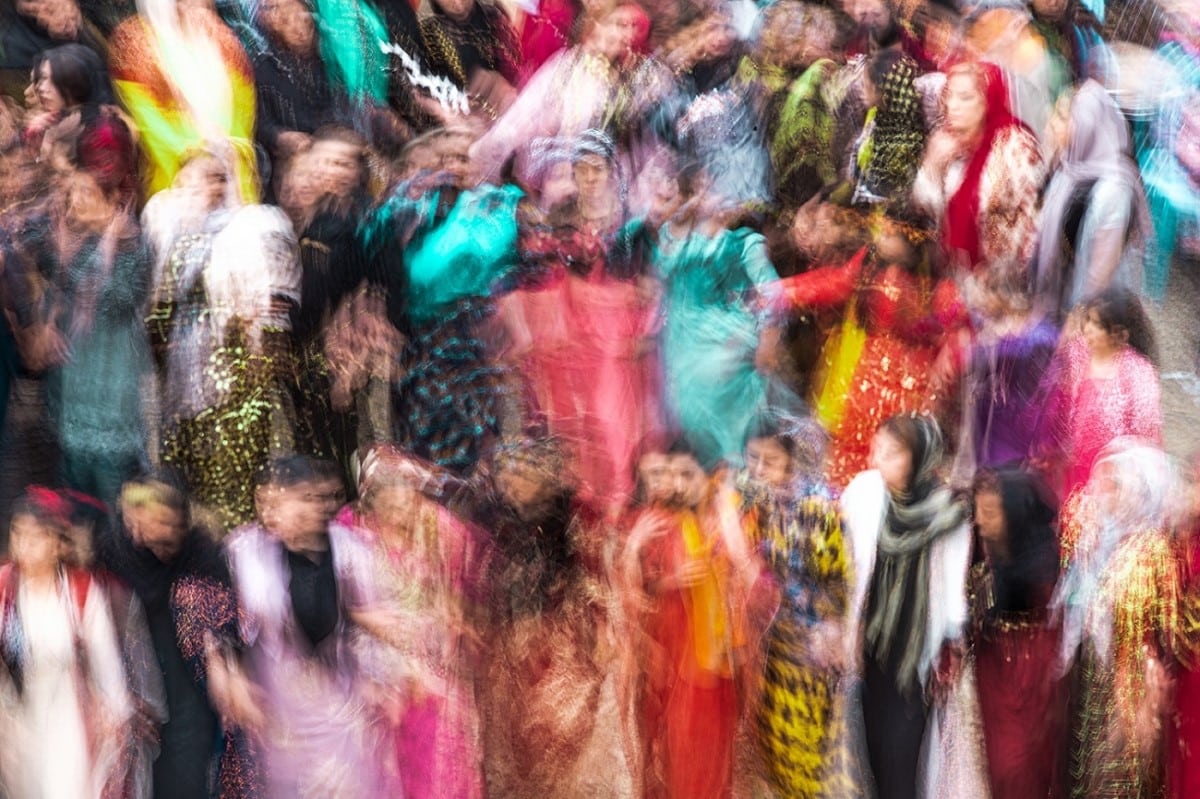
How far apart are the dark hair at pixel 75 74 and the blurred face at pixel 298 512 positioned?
1211mm

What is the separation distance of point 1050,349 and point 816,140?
0.86m

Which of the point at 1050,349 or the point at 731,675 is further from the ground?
the point at 1050,349

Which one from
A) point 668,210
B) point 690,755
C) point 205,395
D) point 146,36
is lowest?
point 690,755

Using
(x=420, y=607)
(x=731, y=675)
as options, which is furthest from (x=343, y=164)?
(x=731, y=675)

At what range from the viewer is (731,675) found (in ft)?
14.2

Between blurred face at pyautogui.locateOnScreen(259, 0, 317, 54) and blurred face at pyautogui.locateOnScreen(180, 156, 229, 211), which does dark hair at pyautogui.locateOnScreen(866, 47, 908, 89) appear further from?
blurred face at pyautogui.locateOnScreen(180, 156, 229, 211)

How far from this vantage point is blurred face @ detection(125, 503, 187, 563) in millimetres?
4332

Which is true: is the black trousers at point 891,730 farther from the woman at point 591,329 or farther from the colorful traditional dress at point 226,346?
the colorful traditional dress at point 226,346

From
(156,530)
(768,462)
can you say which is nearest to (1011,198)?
(768,462)

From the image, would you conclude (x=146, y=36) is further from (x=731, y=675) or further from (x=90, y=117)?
(x=731, y=675)

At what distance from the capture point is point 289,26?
15.8ft

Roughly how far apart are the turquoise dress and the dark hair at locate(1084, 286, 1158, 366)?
85 cm

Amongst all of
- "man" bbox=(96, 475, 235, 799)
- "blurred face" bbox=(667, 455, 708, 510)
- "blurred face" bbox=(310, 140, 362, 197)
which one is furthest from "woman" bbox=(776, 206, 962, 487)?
"man" bbox=(96, 475, 235, 799)

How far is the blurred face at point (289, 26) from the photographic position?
4793 mm
